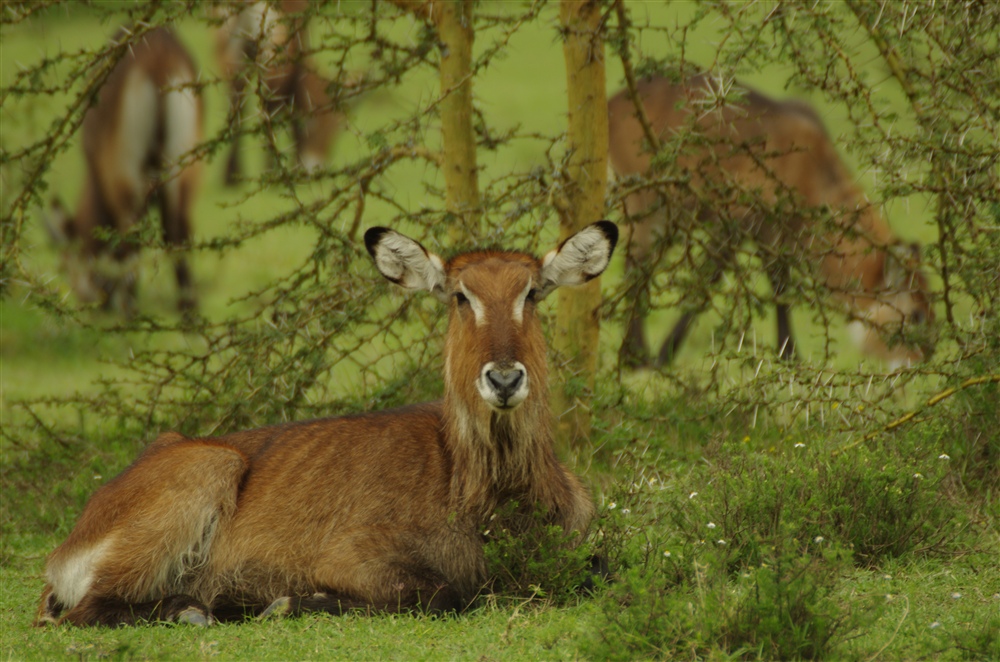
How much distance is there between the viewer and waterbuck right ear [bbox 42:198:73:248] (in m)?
15.0

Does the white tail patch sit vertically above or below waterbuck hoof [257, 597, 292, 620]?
above

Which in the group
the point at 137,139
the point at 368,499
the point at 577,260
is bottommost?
the point at 368,499

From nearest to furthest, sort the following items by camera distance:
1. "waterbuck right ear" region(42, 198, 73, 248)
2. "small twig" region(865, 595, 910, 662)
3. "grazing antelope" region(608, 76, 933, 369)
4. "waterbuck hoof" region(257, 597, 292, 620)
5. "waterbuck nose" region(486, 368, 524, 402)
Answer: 1. "small twig" region(865, 595, 910, 662)
2. "waterbuck nose" region(486, 368, 524, 402)
3. "waterbuck hoof" region(257, 597, 292, 620)
4. "grazing antelope" region(608, 76, 933, 369)
5. "waterbuck right ear" region(42, 198, 73, 248)

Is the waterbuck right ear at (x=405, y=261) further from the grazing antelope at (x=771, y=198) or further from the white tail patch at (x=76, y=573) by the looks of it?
the grazing antelope at (x=771, y=198)

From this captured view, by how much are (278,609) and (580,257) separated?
1969 mm

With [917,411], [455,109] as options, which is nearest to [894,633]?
[917,411]

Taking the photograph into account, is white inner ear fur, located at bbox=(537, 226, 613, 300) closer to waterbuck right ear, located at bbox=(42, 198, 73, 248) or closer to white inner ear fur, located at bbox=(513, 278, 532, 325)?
white inner ear fur, located at bbox=(513, 278, 532, 325)

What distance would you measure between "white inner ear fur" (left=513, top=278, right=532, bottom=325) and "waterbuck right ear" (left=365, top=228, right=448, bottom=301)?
45 centimetres

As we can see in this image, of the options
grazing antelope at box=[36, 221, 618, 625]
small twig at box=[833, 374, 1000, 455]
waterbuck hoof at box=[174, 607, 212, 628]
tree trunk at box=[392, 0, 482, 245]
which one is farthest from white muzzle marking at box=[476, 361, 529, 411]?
tree trunk at box=[392, 0, 482, 245]

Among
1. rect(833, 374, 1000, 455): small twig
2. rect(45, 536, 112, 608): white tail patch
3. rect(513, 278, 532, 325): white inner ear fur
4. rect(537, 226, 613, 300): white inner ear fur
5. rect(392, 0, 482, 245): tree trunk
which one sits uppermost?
rect(392, 0, 482, 245): tree trunk

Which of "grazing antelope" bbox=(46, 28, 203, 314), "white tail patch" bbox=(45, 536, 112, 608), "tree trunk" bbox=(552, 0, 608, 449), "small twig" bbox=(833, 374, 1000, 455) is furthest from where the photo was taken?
"grazing antelope" bbox=(46, 28, 203, 314)

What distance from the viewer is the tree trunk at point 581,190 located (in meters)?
7.39

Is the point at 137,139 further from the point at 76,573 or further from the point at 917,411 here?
the point at 917,411

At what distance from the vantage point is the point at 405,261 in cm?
568
